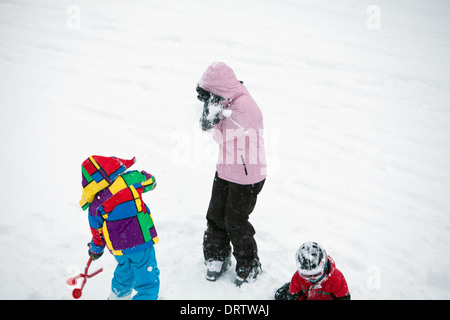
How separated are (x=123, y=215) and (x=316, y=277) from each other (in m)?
1.64

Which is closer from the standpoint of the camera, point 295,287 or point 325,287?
point 325,287

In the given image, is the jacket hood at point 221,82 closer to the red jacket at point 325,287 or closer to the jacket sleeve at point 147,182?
the jacket sleeve at point 147,182

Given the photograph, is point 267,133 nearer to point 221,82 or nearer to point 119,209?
point 221,82

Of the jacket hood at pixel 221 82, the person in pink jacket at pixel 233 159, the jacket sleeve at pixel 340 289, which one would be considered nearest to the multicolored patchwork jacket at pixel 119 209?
the person in pink jacket at pixel 233 159

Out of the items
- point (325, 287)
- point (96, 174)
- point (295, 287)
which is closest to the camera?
point (96, 174)

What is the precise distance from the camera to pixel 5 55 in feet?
25.3

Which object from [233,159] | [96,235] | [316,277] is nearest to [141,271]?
[96,235]

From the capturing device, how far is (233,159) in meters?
2.92

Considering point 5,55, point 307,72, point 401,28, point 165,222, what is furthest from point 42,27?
point 401,28

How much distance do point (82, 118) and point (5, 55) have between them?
3.50m

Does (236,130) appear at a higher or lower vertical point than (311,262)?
higher

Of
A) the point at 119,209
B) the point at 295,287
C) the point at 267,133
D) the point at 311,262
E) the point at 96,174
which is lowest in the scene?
the point at 295,287

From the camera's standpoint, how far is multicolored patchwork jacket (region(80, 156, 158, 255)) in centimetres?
258

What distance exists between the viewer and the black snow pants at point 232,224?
3.03m
